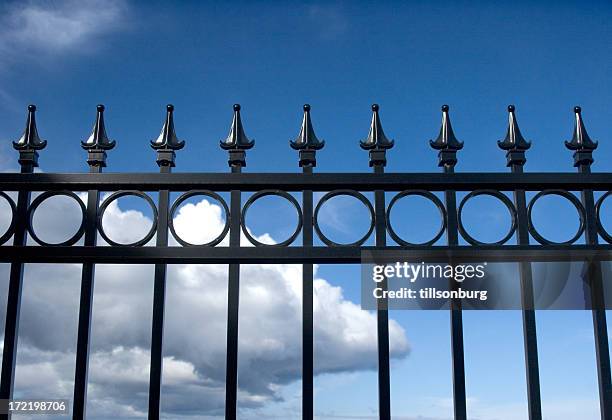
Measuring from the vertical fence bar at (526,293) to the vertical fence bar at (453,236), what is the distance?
35 centimetres

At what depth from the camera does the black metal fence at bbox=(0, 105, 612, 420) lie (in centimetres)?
458

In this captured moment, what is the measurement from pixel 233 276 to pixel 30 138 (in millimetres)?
1717

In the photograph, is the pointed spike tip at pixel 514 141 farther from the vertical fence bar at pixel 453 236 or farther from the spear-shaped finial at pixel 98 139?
the spear-shaped finial at pixel 98 139

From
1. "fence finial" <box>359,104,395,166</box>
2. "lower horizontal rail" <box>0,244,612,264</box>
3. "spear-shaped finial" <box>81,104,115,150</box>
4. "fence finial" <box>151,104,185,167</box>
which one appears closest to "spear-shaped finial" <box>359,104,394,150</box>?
"fence finial" <box>359,104,395,166</box>

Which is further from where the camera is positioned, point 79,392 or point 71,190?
point 71,190

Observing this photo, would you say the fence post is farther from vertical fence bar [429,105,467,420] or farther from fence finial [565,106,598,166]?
vertical fence bar [429,105,467,420]

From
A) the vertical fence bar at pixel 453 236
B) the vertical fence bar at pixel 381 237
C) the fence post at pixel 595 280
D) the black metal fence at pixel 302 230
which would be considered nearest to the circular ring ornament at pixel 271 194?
the black metal fence at pixel 302 230

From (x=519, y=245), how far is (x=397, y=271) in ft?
2.61

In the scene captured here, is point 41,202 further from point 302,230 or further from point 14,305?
point 302,230

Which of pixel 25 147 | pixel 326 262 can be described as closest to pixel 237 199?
pixel 326 262

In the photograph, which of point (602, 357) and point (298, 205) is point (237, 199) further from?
point (602, 357)

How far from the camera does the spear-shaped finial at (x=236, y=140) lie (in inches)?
190

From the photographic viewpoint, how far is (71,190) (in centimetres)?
484

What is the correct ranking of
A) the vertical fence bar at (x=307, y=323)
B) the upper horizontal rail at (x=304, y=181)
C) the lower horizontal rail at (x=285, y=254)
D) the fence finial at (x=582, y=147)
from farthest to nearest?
the fence finial at (x=582, y=147) < the upper horizontal rail at (x=304, y=181) < the lower horizontal rail at (x=285, y=254) < the vertical fence bar at (x=307, y=323)
